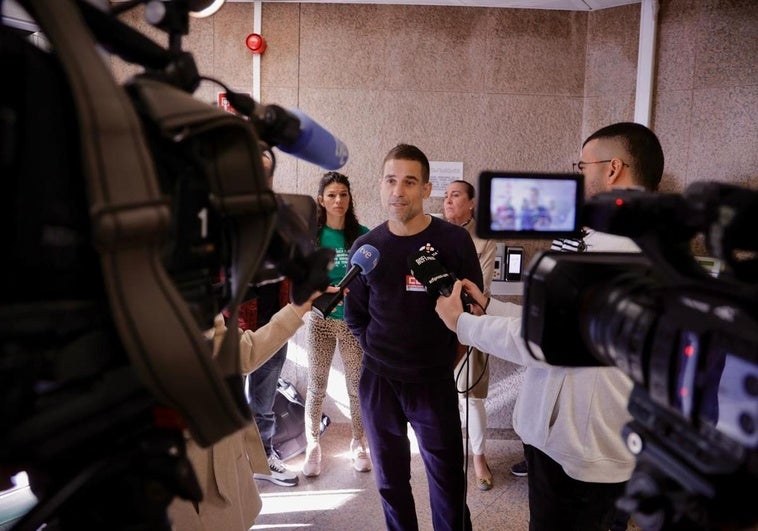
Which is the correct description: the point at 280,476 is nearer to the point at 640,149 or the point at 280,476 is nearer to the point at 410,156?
the point at 410,156

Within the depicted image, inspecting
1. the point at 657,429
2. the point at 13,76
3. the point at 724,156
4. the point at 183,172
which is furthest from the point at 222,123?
the point at 724,156

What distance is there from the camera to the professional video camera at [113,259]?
433mm

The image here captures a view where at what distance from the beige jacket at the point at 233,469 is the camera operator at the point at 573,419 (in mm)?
506

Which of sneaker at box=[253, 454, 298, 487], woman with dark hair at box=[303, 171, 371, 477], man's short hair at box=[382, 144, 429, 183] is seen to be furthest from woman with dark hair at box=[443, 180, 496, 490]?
sneaker at box=[253, 454, 298, 487]

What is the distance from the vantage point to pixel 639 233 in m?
0.58

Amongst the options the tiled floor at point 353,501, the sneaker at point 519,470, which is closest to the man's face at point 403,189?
the tiled floor at point 353,501

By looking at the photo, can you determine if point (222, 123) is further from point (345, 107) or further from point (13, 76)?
point (345, 107)

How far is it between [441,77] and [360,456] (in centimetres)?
229

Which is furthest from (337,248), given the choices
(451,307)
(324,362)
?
(451,307)

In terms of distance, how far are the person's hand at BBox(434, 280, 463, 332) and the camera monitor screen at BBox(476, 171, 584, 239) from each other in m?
0.70

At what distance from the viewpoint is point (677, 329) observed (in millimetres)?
512

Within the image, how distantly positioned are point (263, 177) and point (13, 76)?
0.25 m

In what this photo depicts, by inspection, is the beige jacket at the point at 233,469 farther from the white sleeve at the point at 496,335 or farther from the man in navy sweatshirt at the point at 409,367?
the man in navy sweatshirt at the point at 409,367

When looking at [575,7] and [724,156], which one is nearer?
[724,156]
